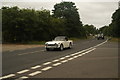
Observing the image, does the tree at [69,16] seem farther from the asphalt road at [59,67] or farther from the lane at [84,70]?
the lane at [84,70]

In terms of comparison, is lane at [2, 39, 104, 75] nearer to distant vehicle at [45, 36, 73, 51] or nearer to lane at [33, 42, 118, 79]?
lane at [33, 42, 118, 79]

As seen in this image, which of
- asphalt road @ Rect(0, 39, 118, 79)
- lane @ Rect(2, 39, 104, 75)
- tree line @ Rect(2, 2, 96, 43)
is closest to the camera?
asphalt road @ Rect(0, 39, 118, 79)

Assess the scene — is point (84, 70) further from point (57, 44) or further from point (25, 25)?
point (25, 25)

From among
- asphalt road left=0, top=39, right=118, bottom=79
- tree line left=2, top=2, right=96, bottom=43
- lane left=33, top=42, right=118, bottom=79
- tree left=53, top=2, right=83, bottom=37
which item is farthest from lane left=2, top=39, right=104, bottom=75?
tree left=53, top=2, right=83, bottom=37

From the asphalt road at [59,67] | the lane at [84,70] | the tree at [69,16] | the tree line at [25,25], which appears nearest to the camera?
the lane at [84,70]

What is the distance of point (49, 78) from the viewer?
8.31 metres

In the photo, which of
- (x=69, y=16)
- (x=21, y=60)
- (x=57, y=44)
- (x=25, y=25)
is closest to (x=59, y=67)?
(x=21, y=60)

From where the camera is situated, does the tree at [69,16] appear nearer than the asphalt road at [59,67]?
No

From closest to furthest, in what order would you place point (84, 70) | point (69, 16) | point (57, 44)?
point (84, 70) < point (57, 44) < point (69, 16)

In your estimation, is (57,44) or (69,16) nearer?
(57,44)

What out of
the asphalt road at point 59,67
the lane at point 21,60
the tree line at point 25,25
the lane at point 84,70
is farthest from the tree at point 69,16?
the lane at point 84,70

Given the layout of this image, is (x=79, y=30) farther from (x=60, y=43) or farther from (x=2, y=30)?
(x=60, y=43)

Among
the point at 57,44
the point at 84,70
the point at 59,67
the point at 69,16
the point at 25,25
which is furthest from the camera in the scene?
the point at 69,16

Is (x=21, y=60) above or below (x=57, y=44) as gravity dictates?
below
